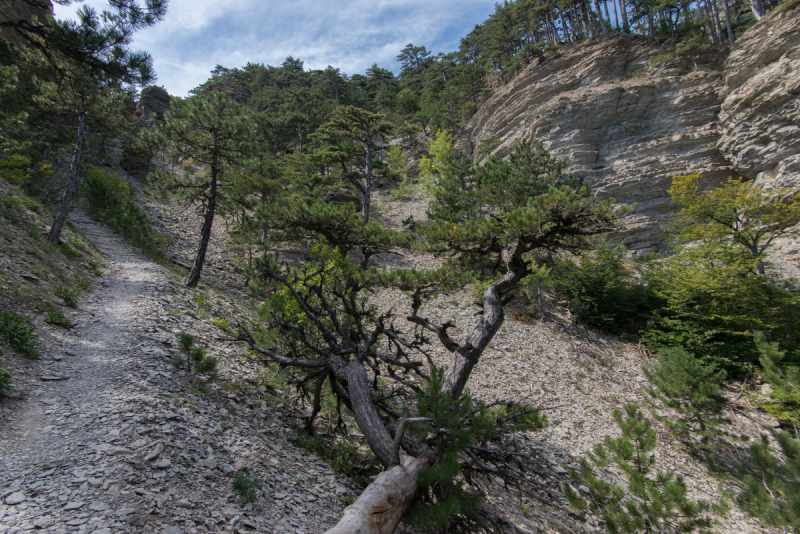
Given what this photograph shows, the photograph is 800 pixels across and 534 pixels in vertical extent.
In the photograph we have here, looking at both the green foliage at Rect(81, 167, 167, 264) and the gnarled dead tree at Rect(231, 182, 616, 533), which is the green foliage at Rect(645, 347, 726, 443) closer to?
the gnarled dead tree at Rect(231, 182, 616, 533)

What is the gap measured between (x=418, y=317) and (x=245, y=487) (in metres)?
4.12

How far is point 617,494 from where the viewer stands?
13.6 ft

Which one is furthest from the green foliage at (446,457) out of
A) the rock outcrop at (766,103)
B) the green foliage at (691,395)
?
the rock outcrop at (766,103)

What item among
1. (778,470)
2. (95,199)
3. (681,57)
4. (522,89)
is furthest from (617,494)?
(522,89)

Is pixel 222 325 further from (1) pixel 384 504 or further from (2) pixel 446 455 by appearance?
(2) pixel 446 455

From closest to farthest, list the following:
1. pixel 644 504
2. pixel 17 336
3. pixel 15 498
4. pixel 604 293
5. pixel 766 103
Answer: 1. pixel 15 498
2. pixel 644 504
3. pixel 17 336
4. pixel 604 293
5. pixel 766 103

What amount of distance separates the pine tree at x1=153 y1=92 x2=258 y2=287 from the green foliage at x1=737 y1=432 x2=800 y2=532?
16.7 meters

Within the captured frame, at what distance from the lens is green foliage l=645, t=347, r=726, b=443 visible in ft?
27.5

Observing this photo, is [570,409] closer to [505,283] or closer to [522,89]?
[505,283]

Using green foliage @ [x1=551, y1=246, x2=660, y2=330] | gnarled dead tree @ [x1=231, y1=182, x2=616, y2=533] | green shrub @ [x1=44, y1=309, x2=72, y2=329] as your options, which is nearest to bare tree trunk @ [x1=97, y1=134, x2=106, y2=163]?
green shrub @ [x1=44, y1=309, x2=72, y2=329]

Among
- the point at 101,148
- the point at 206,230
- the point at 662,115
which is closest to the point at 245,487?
the point at 206,230

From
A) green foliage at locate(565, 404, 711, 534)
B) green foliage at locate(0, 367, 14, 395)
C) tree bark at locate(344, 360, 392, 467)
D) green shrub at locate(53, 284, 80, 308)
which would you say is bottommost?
green foliage at locate(565, 404, 711, 534)

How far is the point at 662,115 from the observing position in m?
23.6

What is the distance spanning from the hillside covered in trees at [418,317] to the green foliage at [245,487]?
0.02 meters
